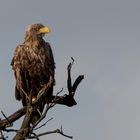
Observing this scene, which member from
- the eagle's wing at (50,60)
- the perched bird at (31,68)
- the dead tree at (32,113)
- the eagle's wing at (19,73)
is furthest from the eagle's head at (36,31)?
the dead tree at (32,113)

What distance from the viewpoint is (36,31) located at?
18.0 metres

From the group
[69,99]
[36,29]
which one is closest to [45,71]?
[36,29]

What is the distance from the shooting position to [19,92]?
17000 mm

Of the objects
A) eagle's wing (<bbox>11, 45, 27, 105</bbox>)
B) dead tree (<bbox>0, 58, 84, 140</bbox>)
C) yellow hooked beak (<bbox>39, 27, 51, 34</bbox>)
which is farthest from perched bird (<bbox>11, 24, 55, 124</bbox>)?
dead tree (<bbox>0, 58, 84, 140</bbox>)

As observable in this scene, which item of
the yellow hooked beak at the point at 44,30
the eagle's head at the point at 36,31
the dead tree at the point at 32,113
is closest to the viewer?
the dead tree at the point at 32,113

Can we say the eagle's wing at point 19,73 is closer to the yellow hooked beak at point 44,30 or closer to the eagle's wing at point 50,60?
the eagle's wing at point 50,60

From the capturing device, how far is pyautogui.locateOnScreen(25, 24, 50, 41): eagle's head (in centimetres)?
1770

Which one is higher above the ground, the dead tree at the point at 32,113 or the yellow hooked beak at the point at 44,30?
the yellow hooked beak at the point at 44,30

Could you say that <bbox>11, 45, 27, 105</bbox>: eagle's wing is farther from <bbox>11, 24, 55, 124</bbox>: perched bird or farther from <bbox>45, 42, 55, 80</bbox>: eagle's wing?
<bbox>45, 42, 55, 80</bbox>: eagle's wing

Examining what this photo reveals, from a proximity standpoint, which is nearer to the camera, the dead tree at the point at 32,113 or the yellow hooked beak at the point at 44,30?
the dead tree at the point at 32,113

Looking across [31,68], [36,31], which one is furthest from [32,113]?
[36,31]

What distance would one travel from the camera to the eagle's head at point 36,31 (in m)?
17.7

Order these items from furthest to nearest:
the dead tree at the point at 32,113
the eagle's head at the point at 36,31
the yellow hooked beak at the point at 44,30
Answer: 1. the eagle's head at the point at 36,31
2. the yellow hooked beak at the point at 44,30
3. the dead tree at the point at 32,113

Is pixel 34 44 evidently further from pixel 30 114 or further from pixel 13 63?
pixel 30 114
